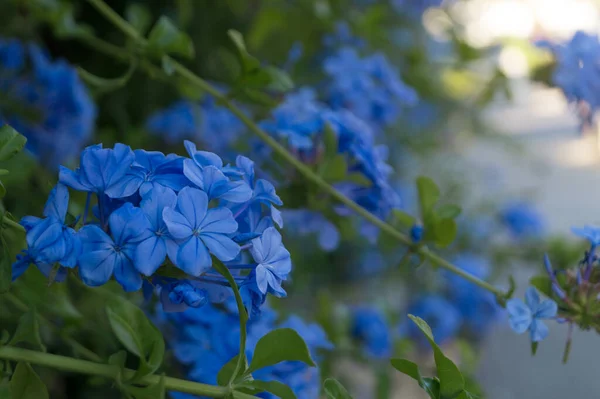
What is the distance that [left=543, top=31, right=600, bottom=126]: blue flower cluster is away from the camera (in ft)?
1.84

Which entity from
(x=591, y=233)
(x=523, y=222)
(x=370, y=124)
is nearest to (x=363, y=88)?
(x=370, y=124)

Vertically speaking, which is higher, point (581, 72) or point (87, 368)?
point (581, 72)

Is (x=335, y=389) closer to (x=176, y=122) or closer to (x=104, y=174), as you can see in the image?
(x=104, y=174)

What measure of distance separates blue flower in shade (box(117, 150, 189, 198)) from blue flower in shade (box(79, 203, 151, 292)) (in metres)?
0.01

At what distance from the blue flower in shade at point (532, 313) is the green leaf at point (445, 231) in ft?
0.20

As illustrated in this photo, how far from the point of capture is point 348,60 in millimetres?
667

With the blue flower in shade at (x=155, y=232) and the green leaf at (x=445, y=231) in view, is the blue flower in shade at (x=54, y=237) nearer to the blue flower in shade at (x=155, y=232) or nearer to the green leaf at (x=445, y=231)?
the blue flower in shade at (x=155, y=232)

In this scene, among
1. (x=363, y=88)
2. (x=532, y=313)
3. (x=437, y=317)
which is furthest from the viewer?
(x=437, y=317)

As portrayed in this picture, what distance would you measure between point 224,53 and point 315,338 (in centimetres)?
50

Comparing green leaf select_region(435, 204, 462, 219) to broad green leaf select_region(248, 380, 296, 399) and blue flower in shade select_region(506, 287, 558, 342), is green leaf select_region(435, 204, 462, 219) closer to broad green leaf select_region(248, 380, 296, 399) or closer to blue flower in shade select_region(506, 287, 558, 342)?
blue flower in shade select_region(506, 287, 558, 342)

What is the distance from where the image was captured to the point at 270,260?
11.3 inches

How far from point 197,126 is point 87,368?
46 cm

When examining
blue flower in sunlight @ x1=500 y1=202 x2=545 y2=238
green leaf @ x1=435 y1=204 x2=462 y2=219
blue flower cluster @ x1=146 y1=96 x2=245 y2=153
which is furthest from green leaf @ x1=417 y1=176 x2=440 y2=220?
blue flower in sunlight @ x1=500 y1=202 x2=545 y2=238

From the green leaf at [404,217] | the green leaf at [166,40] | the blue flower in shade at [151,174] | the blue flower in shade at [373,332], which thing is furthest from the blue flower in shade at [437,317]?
the blue flower in shade at [151,174]
